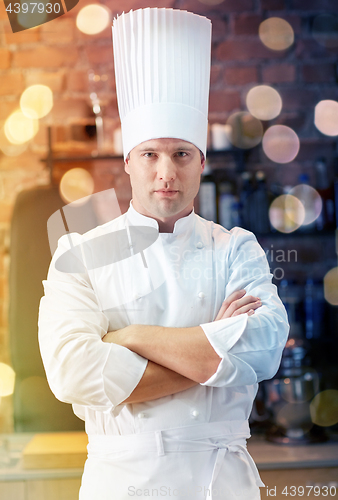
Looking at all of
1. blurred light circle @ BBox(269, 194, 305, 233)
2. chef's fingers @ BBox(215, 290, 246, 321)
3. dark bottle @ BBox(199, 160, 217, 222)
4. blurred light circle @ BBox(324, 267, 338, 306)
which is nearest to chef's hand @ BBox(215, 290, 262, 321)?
chef's fingers @ BBox(215, 290, 246, 321)

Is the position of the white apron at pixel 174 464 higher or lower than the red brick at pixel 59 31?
lower

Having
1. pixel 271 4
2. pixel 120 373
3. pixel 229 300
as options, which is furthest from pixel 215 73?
pixel 120 373

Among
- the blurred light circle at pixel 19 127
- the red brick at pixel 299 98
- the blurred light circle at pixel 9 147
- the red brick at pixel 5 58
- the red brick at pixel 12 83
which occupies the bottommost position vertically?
the blurred light circle at pixel 9 147

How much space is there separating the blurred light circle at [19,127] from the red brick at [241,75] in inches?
24.3

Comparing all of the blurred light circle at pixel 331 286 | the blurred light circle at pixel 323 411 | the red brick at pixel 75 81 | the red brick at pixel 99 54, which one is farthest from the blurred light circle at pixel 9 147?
the blurred light circle at pixel 323 411

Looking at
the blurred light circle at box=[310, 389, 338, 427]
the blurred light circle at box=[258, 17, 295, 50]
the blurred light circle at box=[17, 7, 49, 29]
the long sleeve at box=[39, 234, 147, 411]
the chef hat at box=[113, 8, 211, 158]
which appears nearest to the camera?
the long sleeve at box=[39, 234, 147, 411]

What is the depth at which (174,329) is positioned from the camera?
88 centimetres

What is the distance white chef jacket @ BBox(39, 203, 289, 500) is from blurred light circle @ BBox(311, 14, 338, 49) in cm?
84

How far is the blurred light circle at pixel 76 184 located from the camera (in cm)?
146

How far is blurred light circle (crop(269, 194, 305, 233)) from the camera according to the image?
1470 millimetres

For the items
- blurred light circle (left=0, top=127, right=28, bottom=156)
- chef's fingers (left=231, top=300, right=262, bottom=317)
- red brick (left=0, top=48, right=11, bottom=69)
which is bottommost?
chef's fingers (left=231, top=300, right=262, bottom=317)

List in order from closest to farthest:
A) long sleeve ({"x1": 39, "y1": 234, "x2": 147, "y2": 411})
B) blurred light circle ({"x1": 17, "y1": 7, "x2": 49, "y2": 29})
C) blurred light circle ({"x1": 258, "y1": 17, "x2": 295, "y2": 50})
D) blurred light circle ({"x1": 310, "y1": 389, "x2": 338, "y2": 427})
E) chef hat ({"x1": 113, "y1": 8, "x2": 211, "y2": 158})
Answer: long sleeve ({"x1": 39, "y1": 234, "x2": 147, "y2": 411}) < chef hat ({"x1": 113, "y1": 8, "x2": 211, "y2": 158}) < blurred light circle ({"x1": 17, "y1": 7, "x2": 49, "y2": 29}) < blurred light circle ({"x1": 310, "y1": 389, "x2": 338, "y2": 427}) < blurred light circle ({"x1": 258, "y1": 17, "x2": 295, "y2": 50})

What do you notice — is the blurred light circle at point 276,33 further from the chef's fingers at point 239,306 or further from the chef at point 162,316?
the chef's fingers at point 239,306

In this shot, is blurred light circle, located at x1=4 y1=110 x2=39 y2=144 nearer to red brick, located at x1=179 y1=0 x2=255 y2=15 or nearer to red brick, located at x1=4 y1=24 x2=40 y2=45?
red brick, located at x1=4 y1=24 x2=40 y2=45
